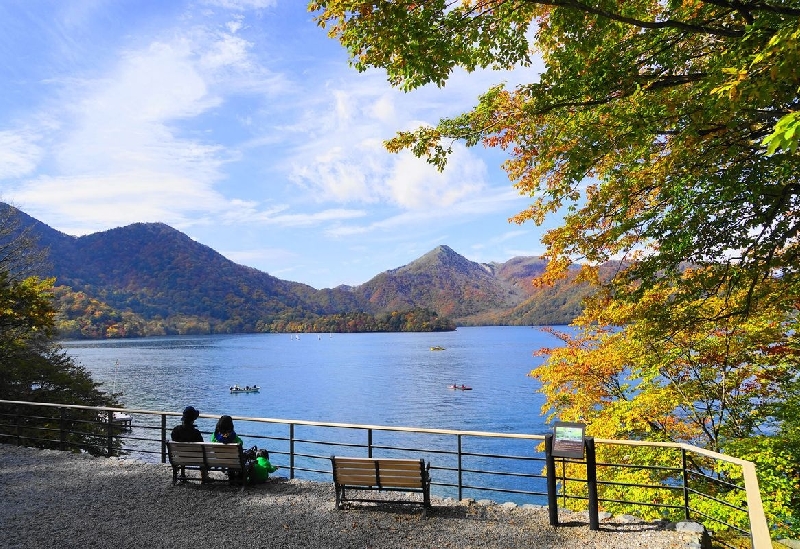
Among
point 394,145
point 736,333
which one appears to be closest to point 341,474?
point 394,145

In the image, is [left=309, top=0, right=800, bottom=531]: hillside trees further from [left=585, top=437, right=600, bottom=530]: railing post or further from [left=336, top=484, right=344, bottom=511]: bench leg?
[left=336, top=484, right=344, bottom=511]: bench leg

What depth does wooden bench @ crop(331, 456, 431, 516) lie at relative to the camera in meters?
6.50

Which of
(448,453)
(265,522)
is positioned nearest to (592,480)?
(265,522)

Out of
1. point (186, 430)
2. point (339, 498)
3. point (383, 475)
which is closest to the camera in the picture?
point (383, 475)

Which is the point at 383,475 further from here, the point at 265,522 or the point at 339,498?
the point at 265,522

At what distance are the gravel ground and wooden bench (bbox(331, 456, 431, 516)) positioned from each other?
308 mm

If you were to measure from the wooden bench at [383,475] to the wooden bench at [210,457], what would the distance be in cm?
170

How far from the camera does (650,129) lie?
19.8 feet

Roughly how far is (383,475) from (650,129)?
17.2 ft

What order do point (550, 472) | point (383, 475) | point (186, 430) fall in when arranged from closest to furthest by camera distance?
point (550, 472) → point (383, 475) → point (186, 430)

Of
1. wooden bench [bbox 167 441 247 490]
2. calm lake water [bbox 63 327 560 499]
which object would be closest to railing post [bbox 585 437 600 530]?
wooden bench [bbox 167 441 247 490]

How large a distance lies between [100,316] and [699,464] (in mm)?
171719

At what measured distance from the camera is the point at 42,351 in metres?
24.5

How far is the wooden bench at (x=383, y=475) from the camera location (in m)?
6.50
